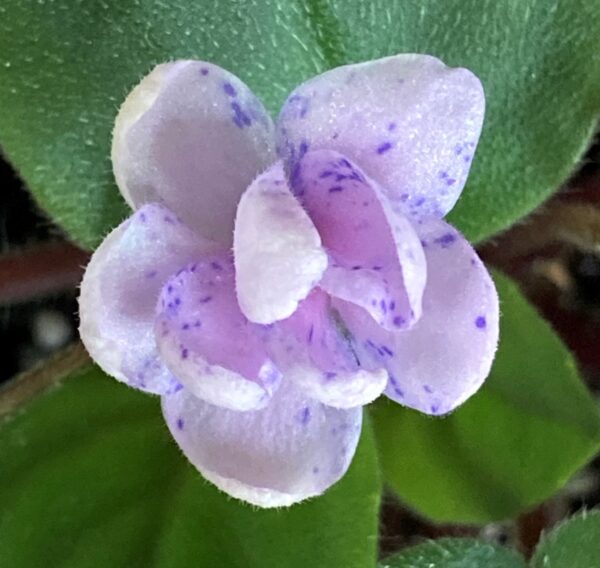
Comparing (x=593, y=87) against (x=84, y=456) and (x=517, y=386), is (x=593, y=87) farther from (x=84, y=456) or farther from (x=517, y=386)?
(x=84, y=456)

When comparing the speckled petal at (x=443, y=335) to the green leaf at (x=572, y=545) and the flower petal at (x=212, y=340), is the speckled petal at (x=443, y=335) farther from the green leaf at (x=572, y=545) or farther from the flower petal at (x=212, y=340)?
the green leaf at (x=572, y=545)

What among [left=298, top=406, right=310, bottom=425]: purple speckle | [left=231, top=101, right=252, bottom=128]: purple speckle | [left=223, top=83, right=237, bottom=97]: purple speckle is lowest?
[left=298, top=406, right=310, bottom=425]: purple speckle

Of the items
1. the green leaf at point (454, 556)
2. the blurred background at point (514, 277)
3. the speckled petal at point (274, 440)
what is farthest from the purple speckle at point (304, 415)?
the blurred background at point (514, 277)

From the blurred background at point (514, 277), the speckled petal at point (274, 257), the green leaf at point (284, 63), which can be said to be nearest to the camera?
the speckled petal at point (274, 257)

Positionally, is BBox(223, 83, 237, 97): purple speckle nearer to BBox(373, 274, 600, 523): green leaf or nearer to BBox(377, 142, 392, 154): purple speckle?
BBox(377, 142, 392, 154): purple speckle

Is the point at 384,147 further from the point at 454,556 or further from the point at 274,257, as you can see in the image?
the point at 454,556

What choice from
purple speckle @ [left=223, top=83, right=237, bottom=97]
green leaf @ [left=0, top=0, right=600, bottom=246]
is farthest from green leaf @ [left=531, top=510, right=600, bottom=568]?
purple speckle @ [left=223, top=83, right=237, bottom=97]

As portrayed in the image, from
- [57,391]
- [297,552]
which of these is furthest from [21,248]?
[297,552]
